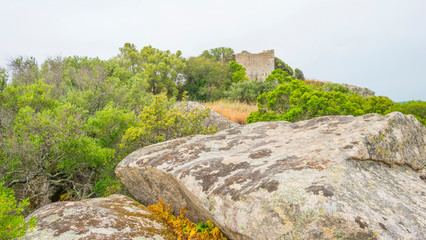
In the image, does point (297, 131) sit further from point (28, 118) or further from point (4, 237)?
point (28, 118)

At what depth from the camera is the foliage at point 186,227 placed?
3.58m

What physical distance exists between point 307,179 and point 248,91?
737 inches

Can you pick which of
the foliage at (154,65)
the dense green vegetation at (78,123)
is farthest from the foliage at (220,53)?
the dense green vegetation at (78,123)

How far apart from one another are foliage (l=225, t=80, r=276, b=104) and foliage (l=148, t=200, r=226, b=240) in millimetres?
16651

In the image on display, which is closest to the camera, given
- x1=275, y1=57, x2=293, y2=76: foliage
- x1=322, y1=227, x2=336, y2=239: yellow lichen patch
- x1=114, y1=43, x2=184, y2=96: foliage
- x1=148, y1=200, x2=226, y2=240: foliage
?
x1=322, y1=227, x2=336, y2=239: yellow lichen patch

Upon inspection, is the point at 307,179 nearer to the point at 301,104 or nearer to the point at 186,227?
the point at 186,227

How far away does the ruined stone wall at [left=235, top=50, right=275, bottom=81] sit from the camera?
36.0 m

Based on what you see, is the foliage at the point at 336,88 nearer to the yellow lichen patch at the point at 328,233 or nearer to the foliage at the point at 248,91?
the foliage at the point at 248,91

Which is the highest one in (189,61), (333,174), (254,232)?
(189,61)

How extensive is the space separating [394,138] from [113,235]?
4.17 m

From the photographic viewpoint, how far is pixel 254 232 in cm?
269

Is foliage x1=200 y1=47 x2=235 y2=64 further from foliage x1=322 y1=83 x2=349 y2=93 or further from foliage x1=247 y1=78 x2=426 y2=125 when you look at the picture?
foliage x1=247 y1=78 x2=426 y2=125

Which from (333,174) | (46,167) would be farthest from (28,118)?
(333,174)

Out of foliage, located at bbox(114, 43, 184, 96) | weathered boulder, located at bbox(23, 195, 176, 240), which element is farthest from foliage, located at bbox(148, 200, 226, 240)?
foliage, located at bbox(114, 43, 184, 96)
